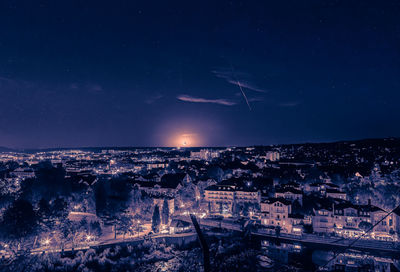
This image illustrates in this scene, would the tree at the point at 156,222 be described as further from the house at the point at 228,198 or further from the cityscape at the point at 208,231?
the house at the point at 228,198

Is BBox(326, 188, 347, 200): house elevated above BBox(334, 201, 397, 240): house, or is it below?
above

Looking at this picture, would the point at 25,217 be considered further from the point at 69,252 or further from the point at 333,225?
the point at 333,225

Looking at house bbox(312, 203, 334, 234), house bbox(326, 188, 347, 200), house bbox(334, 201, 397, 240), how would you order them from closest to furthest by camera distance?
house bbox(334, 201, 397, 240)
house bbox(312, 203, 334, 234)
house bbox(326, 188, 347, 200)

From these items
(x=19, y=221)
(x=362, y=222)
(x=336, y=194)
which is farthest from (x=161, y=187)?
(x=362, y=222)

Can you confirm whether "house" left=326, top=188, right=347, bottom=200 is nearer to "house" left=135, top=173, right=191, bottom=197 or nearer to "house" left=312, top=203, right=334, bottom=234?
"house" left=312, top=203, right=334, bottom=234

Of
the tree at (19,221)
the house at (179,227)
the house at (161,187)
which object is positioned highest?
the house at (161,187)

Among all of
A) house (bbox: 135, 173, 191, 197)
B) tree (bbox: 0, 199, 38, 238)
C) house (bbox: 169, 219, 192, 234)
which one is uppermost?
house (bbox: 135, 173, 191, 197)

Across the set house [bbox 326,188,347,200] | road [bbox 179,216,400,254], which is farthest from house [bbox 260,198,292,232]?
house [bbox 326,188,347,200]

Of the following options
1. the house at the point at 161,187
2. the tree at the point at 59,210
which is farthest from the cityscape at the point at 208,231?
the house at the point at 161,187

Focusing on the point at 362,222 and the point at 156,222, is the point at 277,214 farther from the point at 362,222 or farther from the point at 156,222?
the point at 156,222
